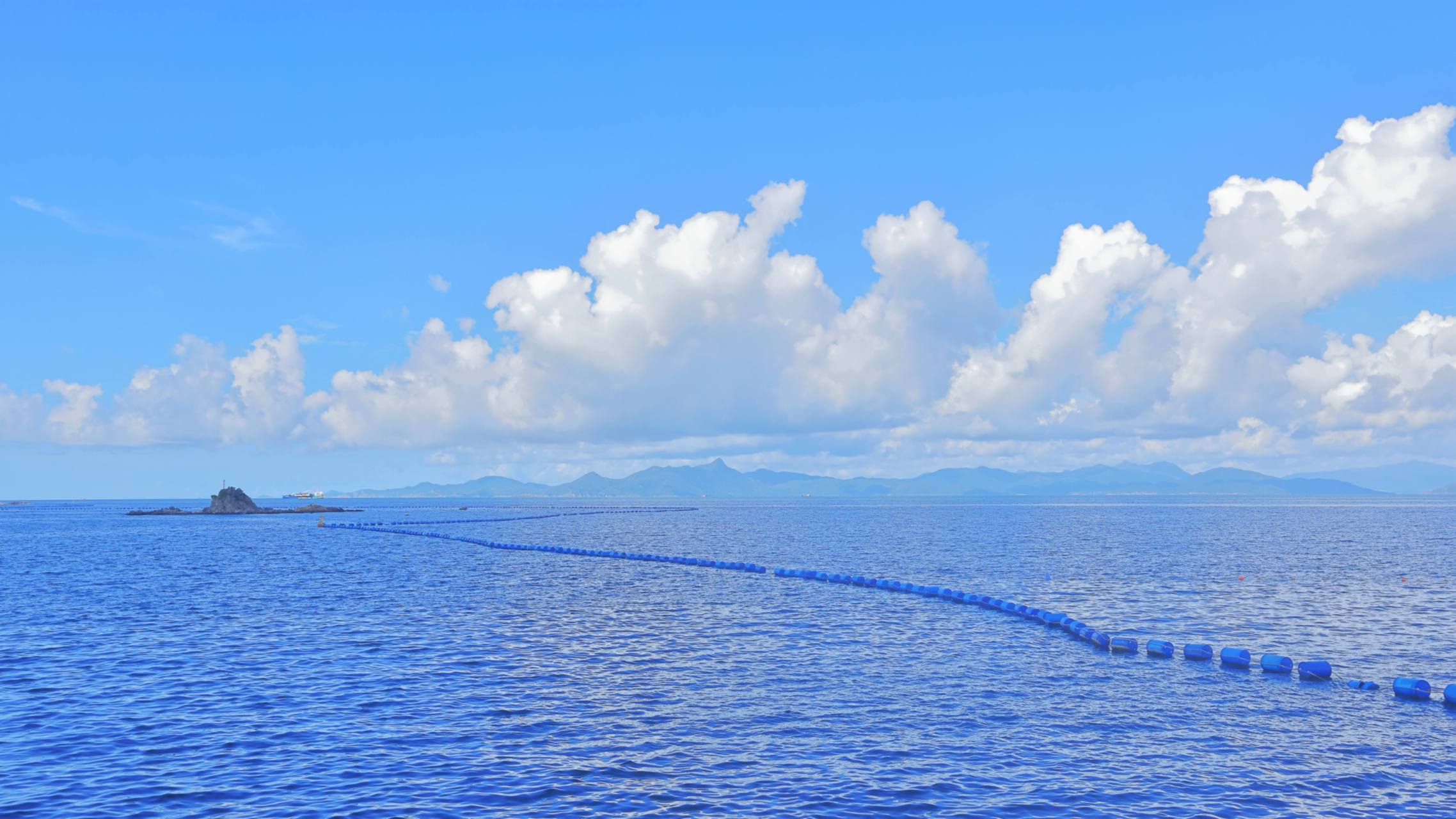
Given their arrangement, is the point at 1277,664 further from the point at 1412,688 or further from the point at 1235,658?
the point at 1412,688

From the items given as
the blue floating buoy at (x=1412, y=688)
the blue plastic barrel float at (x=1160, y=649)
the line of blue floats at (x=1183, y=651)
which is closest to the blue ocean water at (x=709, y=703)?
the blue floating buoy at (x=1412, y=688)

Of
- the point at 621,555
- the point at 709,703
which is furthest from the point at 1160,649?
the point at 621,555

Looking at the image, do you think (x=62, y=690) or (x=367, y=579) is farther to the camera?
(x=367, y=579)

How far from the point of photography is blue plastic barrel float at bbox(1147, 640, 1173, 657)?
51.8 metres

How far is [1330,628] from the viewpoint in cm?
6038

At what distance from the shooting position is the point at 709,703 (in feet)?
133

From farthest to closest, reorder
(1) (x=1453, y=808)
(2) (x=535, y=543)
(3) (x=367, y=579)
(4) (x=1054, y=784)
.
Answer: (2) (x=535, y=543)
(3) (x=367, y=579)
(4) (x=1054, y=784)
(1) (x=1453, y=808)

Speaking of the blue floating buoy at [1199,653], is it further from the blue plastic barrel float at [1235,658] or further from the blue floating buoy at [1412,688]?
the blue floating buoy at [1412,688]

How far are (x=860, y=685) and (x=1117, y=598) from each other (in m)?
→ 40.1

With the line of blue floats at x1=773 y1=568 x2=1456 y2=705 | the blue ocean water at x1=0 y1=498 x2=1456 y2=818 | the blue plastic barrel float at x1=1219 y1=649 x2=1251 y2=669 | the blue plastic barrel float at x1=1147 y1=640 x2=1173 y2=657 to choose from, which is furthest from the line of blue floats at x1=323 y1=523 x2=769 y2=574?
the blue plastic barrel float at x1=1219 y1=649 x2=1251 y2=669

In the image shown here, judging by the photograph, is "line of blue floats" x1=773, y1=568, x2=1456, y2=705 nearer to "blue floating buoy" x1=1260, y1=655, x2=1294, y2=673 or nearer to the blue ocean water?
"blue floating buoy" x1=1260, y1=655, x2=1294, y2=673

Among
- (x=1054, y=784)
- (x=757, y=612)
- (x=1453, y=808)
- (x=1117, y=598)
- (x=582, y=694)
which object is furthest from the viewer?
(x=1117, y=598)

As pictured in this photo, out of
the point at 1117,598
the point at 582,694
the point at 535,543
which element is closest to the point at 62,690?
the point at 582,694

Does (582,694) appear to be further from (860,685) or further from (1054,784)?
(1054,784)
